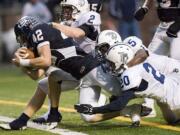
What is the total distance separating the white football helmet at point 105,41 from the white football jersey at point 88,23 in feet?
1.32

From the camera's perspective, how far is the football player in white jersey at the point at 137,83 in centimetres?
695

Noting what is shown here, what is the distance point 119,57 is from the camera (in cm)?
712

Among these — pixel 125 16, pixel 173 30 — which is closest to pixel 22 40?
pixel 173 30

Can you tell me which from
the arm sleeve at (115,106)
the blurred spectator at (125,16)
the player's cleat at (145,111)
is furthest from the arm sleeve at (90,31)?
the blurred spectator at (125,16)

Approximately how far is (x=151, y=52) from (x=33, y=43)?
163 cm

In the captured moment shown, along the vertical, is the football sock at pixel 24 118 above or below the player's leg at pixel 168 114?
above

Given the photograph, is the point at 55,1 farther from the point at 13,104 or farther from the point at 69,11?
the point at 69,11

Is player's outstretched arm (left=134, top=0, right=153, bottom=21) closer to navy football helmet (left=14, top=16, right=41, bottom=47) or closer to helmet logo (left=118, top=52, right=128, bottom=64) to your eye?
helmet logo (left=118, top=52, right=128, bottom=64)

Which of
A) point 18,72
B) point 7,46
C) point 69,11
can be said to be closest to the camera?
point 69,11

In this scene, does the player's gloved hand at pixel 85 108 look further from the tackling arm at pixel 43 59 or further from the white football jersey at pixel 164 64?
the white football jersey at pixel 164 64

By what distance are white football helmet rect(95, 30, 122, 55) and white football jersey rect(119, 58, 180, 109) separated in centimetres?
39

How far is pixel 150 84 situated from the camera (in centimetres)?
715

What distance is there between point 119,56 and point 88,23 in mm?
890

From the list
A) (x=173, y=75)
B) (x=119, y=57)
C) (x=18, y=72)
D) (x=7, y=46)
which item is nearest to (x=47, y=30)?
(x=119, y=57)
